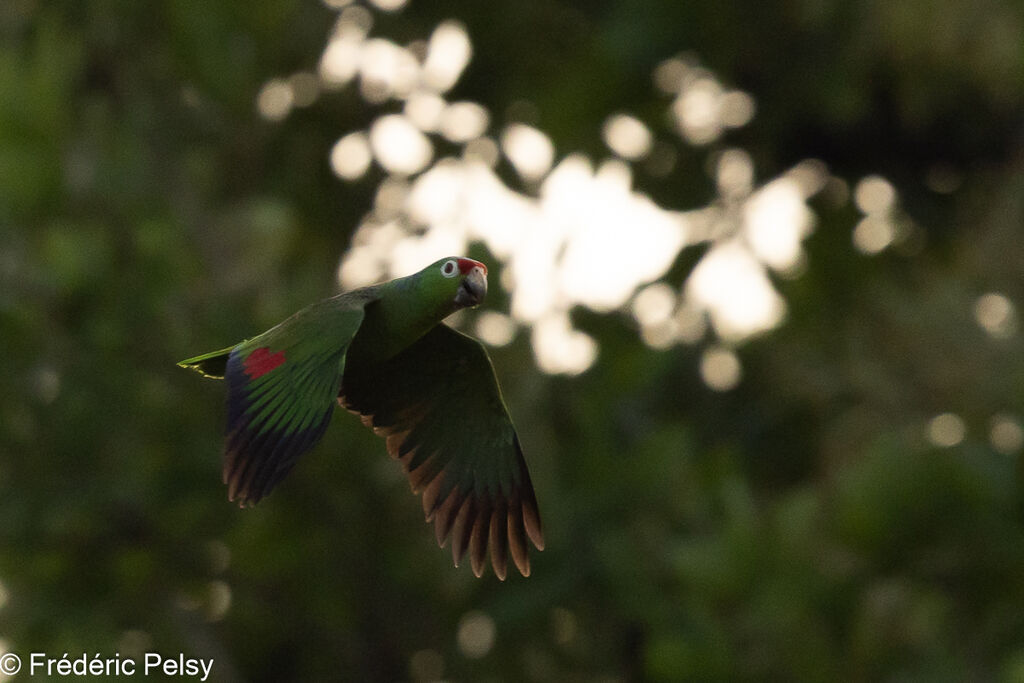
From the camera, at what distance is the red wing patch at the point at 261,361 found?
3.80 metres

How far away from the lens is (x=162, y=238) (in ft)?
29.0

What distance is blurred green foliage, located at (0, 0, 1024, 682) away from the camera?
8.65 meters

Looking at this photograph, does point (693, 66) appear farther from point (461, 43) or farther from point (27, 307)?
point (27, 307)

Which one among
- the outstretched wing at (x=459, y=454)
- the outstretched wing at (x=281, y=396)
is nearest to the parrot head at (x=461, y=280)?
the outstretched wing at (x=281, y=396)

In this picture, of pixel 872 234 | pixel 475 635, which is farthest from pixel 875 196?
pixel 475 635

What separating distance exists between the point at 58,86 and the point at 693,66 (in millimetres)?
5499

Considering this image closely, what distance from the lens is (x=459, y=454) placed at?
4609 mm

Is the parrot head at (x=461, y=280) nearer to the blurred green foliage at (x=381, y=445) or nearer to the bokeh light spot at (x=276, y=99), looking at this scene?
the blurred green foliage at (x=381, y=445)

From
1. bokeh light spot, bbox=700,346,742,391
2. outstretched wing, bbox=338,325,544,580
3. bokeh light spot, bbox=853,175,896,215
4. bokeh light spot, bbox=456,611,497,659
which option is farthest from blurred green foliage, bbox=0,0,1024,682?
outstretched wing, bbox=338,325,544,580

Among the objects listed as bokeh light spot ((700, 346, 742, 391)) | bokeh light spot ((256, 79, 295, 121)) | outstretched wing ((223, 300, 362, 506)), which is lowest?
outstretched wing ((223, 300, 362, 506))

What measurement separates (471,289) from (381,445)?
5.30 m

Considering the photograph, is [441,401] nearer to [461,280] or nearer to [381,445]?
[461,280]

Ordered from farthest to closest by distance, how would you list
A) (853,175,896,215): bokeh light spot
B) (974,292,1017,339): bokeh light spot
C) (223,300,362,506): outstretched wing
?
1. (853,175,896,215): bokeh light spot
2. (974,292,1017,339): bokeh light spot
3. (223,300,362,506): outstretched wing

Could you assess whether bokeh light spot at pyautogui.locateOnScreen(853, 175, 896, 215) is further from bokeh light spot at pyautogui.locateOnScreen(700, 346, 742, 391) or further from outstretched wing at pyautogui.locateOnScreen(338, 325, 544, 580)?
outstretched wing at pyautogui.locateOnScreen(338, 325, 544, 580)
